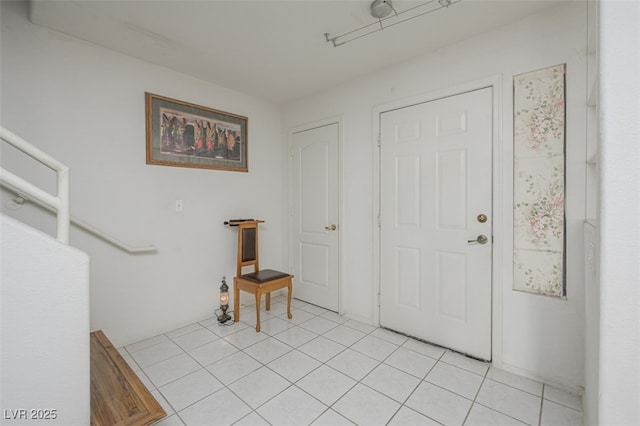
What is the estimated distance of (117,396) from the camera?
1454mm

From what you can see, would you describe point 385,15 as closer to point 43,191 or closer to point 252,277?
point 43,191

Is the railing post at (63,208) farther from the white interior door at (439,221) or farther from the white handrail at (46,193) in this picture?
the white interior door at (439,221)

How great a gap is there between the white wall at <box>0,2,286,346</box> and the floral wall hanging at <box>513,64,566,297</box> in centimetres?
269

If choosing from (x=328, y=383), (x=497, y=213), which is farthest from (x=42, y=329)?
(x=497, y=213)

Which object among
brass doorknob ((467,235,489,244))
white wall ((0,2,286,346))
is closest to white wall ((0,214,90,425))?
white wall ((0,2,286,346))

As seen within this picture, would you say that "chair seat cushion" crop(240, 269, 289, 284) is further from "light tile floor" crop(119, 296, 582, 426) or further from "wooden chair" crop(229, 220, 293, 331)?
"light tile floor" crop(119, 296, 582, 426)

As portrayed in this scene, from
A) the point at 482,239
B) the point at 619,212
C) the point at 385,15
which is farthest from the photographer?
the point at 482,239

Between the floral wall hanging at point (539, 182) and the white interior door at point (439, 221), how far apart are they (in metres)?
0.19

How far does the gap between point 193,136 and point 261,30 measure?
4.20ft

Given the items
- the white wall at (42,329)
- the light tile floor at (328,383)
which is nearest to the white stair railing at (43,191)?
the white wall at (42,329)

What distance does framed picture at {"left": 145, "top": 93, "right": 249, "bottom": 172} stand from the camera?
2582mm

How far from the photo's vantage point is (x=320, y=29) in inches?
81.7

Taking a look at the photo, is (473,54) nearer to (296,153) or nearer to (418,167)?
(418,167)

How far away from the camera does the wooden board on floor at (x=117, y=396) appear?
4.33 feet
